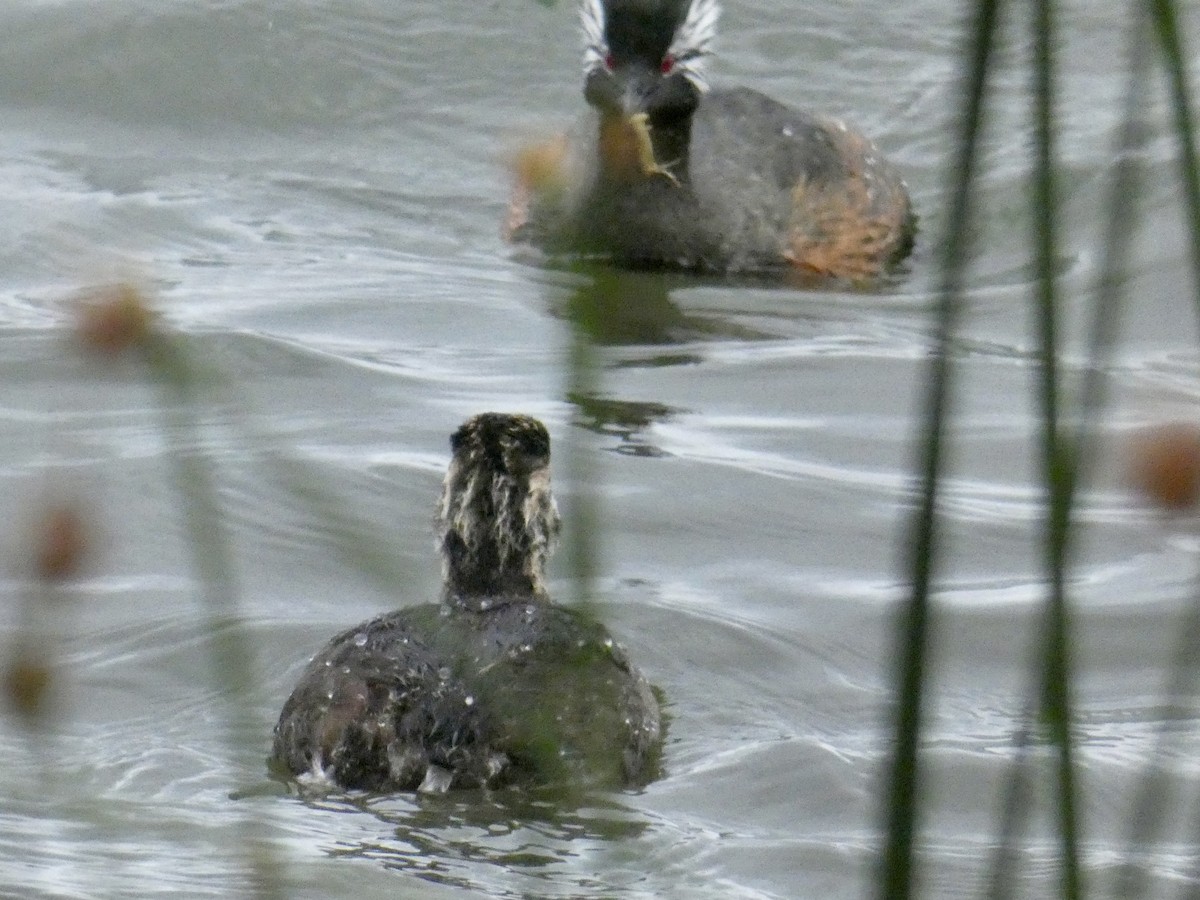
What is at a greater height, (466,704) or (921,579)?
(921,579)

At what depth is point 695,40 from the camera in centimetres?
1312

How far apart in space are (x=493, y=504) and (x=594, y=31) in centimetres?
581

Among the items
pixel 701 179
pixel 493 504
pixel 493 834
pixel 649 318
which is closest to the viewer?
pixel 493 834

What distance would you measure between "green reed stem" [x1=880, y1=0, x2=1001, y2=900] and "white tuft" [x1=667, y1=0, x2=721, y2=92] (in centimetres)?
1049

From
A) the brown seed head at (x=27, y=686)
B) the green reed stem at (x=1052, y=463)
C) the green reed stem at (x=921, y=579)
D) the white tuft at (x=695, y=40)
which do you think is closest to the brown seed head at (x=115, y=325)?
the brown seed head at (x=27, y=686)

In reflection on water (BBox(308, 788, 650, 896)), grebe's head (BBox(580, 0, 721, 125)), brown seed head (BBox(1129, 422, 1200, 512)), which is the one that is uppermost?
grebe's head (BBox(580, 0, 721, 125))

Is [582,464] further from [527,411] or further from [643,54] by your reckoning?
[643,54]

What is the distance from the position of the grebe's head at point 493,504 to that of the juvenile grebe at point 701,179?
5004mm

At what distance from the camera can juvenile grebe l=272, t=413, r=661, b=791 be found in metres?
6.51

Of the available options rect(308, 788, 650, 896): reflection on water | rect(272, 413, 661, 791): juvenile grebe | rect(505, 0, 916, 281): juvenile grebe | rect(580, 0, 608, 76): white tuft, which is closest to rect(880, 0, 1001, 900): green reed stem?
rect(308, 788, 650, 896): reflection on water

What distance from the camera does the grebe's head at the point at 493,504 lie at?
739cm

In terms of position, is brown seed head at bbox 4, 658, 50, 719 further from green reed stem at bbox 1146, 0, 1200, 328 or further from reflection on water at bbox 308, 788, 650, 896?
reflection on water at bbox 308, 788, 650, 896

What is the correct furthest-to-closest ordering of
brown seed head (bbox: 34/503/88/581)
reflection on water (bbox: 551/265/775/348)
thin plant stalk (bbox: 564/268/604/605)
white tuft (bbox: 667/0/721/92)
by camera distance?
1. white tuft (bbox: 667/0/721/92)
2. reflection on water (bbox: 551/265/775/348)
3. thin plant stalk (bbox: 564/268/604/605)
4. brown seed head (bbox: 34/503/88/581)

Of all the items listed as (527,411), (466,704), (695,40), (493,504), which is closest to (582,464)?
(466,704)
